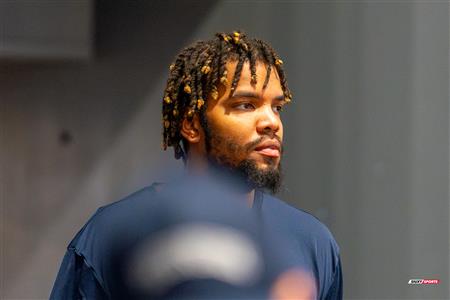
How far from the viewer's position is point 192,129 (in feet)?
8.36

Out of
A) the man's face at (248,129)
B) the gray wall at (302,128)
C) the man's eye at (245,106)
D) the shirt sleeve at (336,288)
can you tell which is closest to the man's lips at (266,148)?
the man's face at (248,129)

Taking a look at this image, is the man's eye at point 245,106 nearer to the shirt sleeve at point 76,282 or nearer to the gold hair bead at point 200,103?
the gold hair bead at point 200,103

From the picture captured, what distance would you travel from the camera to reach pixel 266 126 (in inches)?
94.9

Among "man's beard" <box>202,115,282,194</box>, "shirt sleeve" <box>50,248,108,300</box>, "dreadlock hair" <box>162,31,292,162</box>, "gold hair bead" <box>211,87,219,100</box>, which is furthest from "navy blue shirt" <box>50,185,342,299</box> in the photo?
"gold hair bead" <box>211,87,219,100</box>

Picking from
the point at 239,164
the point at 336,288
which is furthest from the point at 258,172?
the point at 336,288

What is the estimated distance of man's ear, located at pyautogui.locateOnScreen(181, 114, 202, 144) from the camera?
252cm

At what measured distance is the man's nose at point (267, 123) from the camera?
7.91 feet

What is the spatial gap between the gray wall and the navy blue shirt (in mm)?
1209

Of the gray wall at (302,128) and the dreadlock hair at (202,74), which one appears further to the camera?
the gray wall at (302,128)

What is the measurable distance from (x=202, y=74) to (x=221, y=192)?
1.24ft

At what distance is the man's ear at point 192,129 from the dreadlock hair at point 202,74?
0.02 meters

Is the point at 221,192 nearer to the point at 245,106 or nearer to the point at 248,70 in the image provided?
the point at 245,106

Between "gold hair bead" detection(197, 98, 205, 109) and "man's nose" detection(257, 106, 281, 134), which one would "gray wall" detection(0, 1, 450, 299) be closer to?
"gold hair bead" detection(197, 98, 205, 109)

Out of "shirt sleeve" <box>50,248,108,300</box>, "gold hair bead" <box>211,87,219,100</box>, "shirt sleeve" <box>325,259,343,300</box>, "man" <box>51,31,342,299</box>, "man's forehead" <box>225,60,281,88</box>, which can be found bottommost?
"shirt sleeve" <box>325,259,343,300</box>
